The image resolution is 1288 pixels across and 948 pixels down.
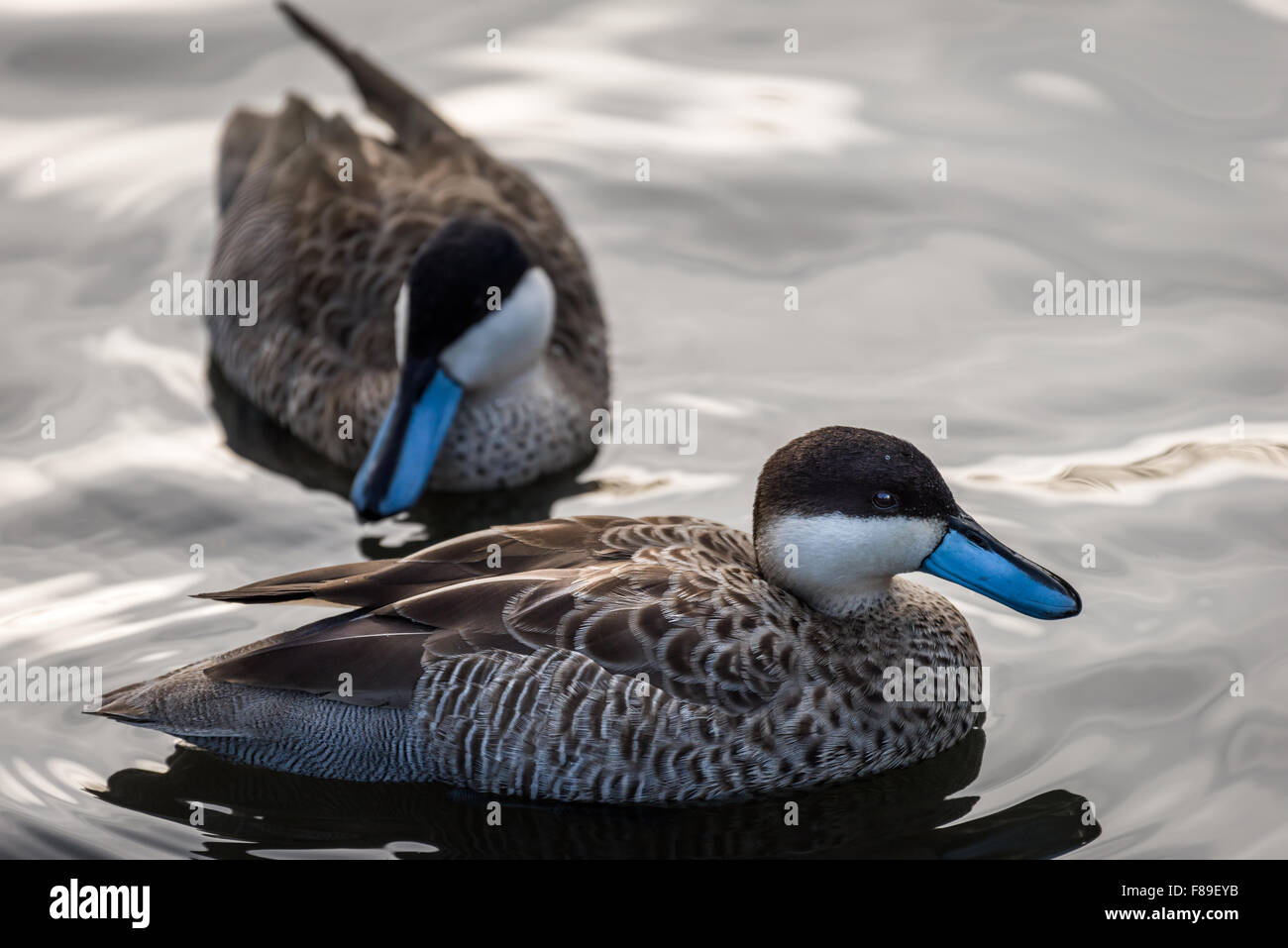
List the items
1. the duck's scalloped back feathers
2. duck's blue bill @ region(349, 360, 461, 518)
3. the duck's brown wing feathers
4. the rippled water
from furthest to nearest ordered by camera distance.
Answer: the duck's scalloped back feathers
duck's blue bill @ region(349, 360, 461, 518)
the rippled water
the duck's brown wing feathers

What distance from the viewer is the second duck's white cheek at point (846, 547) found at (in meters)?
7.08

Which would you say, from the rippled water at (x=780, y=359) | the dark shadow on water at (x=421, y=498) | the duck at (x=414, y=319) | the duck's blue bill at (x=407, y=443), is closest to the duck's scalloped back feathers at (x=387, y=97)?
the duck at (x=414, y=319)

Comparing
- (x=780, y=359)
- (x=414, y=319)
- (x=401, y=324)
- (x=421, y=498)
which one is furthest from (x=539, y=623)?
(x=780, y=359)

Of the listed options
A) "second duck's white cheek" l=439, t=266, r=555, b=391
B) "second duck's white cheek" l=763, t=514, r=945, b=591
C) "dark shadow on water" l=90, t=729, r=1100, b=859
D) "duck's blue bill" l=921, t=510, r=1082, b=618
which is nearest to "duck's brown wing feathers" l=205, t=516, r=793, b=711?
"second duck's white cheek" l=763, t=514, r=945, b=591

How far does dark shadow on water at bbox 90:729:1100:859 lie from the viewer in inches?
281

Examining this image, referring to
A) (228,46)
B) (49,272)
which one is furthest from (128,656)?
(228,46)

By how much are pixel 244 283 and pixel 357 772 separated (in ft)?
12.3

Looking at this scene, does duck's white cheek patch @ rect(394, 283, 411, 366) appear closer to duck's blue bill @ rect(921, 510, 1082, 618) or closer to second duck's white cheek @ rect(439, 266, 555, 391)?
second duck's white cheek @ rect(439, 266, 555, 391)

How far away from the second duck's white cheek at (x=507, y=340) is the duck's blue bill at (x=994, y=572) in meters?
2.92

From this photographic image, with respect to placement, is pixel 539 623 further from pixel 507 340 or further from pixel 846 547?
pixel 507 340

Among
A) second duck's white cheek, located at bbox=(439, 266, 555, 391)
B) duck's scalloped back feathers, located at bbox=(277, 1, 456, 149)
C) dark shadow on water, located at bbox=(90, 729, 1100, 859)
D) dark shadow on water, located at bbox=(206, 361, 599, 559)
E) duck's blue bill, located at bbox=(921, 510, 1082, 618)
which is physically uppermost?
duck's scalloped back feathers, located at bbox=(277, 1, 456, 149)

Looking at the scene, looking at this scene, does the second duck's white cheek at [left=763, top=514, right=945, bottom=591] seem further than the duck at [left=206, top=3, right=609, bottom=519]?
No

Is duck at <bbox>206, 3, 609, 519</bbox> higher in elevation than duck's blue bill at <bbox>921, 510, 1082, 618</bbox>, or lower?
higher

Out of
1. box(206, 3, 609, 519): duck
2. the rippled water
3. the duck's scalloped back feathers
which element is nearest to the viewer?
the rippled water
